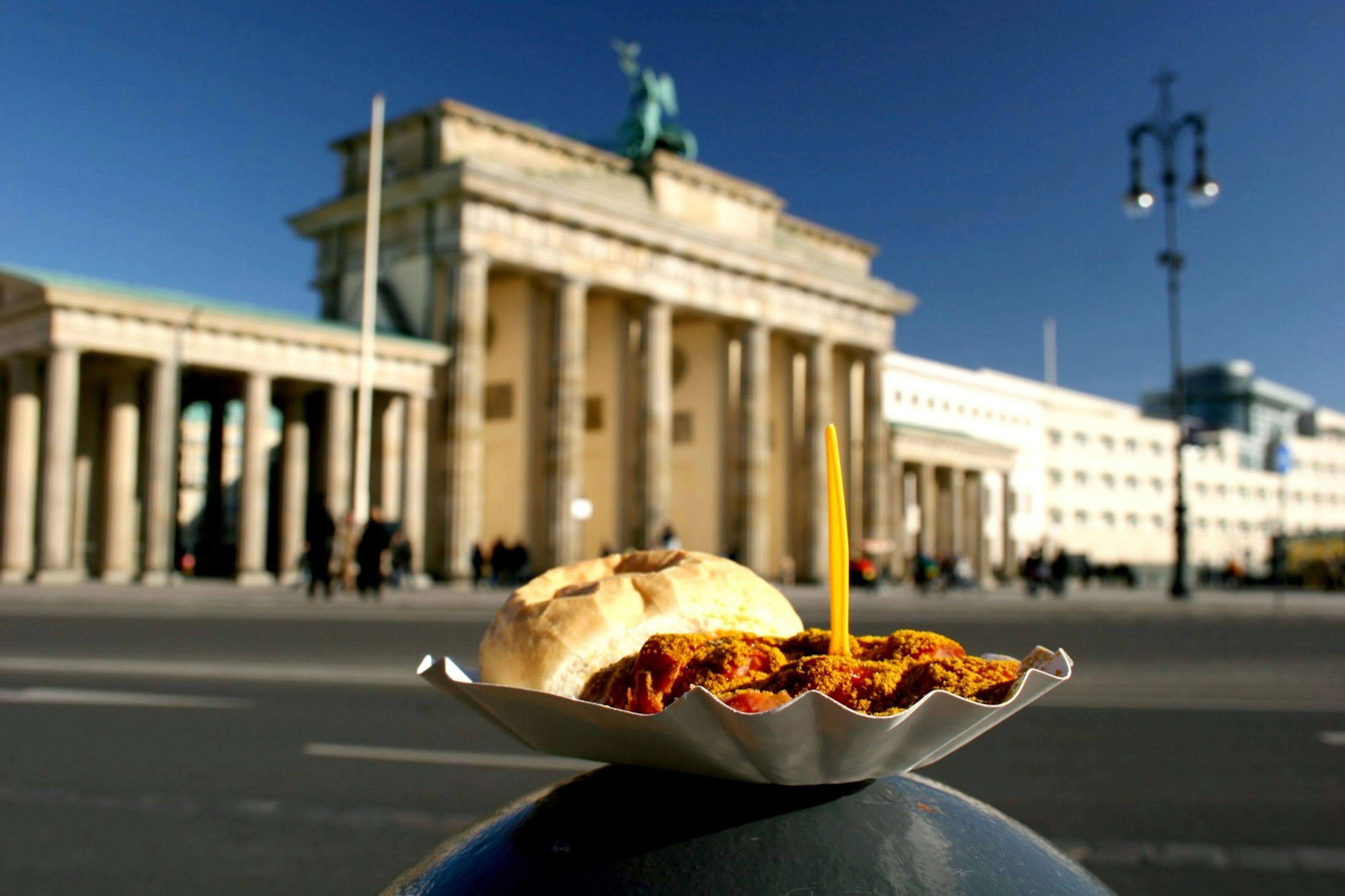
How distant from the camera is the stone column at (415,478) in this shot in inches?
1432

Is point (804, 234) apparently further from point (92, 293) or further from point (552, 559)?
point (92, 293)

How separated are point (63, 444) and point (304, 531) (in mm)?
6978

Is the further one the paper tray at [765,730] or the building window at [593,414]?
the building window at [593,414]

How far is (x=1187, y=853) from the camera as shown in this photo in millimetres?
5133

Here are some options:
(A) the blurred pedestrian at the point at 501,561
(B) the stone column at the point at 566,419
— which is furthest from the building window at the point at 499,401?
(A) the blurred pedestrian at the point at 501,561

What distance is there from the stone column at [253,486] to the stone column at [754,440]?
65.5ft

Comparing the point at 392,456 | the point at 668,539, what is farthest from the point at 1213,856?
the point at 392,456

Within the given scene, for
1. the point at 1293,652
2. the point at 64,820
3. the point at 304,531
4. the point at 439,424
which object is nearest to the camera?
the point at 64,820

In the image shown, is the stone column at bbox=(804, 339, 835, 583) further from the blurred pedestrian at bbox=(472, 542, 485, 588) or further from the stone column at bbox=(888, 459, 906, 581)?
the blurred pedestrian at bbox=(472, 542, 485, 588)

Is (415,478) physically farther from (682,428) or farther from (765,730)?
(765,730)

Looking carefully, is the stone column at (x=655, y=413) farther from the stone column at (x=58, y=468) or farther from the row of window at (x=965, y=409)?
the row of window at (x=965, y=409)

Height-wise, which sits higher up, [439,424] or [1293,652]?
[439,424]

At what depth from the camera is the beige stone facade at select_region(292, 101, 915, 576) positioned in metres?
38.7

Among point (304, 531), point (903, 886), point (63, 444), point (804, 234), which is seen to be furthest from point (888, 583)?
point (903, 886)
